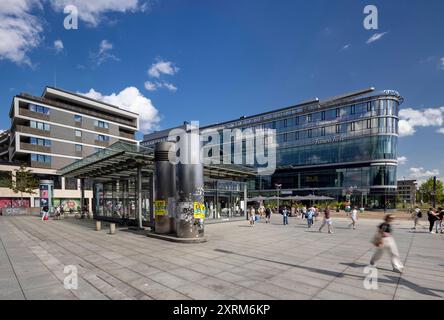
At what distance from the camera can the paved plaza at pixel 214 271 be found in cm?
599

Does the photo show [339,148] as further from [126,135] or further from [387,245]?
[387,245]

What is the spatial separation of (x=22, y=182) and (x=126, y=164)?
2989 cm

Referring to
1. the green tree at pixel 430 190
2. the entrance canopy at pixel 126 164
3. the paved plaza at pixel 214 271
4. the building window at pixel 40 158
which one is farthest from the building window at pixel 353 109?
the building window at pixel 40 158

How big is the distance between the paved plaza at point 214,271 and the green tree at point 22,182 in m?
32.2

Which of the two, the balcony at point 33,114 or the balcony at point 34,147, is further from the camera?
the balcony at point 33,114

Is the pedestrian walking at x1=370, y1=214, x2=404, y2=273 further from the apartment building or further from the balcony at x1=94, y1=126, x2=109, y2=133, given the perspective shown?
the balcony at x1=94, y1=126, x2=109, y2=133

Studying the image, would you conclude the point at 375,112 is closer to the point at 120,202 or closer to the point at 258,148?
the point at 258,148

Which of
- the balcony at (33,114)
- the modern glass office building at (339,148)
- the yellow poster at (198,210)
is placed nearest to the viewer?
the yellow poster at (198,210)

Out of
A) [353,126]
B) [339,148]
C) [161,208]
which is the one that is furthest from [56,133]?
[353,126]

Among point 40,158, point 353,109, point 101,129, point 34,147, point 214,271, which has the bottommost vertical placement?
point 214,271

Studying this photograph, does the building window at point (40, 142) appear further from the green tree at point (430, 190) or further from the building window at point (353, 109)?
the green tree at point (430, 190)

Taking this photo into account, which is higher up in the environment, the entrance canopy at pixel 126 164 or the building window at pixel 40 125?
the building window at pixel 40 125

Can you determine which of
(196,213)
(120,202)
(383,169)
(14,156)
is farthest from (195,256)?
(383,169)

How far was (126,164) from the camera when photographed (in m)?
18.5
